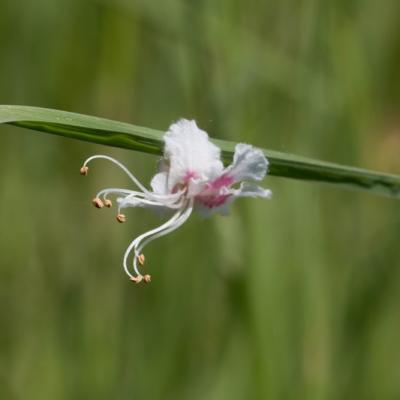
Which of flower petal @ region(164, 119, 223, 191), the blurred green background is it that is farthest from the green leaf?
the blurred green background

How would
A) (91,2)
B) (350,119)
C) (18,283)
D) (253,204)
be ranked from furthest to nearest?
(91,2) < (18,283) < (350,119) < (253,204)

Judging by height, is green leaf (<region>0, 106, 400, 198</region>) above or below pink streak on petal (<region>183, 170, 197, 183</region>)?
above

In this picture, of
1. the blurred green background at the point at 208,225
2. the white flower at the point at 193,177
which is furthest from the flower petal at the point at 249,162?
the blurred green background at the point at 208,225

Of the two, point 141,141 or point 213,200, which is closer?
point 141,141

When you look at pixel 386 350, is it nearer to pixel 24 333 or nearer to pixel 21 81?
pixel 24 333

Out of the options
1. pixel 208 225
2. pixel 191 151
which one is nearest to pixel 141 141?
pixel 191 151

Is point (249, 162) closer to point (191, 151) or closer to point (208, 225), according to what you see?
point (191, 151)

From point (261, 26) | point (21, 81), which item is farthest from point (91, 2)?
point (261, 26)

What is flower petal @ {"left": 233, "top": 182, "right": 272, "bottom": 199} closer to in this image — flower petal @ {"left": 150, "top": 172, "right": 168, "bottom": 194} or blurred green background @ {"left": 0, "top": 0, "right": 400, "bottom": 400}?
flower petal @ {"left": 150, "top": 172, "right": 168, "bottom": 194}
